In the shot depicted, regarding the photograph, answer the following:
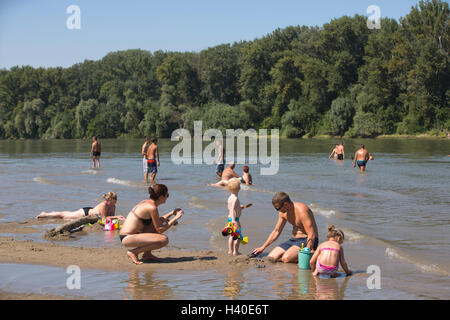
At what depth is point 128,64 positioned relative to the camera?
117 meters

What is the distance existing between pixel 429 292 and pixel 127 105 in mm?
99967

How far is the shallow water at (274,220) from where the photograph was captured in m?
7.04

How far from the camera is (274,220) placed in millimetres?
12633

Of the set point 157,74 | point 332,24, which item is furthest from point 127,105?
point 332,24

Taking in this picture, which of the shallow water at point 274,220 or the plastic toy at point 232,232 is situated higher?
the plastic toy at point 232,232

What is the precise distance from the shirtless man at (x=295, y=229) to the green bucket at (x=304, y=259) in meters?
0.15

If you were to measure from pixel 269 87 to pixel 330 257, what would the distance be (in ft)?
282

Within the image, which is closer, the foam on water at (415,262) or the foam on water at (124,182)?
the foam on water at (415,262)

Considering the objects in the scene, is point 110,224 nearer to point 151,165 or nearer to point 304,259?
point 304,259

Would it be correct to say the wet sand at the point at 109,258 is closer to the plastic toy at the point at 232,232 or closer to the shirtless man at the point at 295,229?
the plastic toy at the point at 232,232

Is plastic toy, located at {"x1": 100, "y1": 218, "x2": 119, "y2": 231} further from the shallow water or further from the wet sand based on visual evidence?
the wet sand

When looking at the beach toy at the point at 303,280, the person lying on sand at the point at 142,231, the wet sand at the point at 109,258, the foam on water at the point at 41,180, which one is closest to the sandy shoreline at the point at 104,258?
the wet sand at the point at 109,258

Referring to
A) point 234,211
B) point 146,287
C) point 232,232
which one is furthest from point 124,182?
point 146,287

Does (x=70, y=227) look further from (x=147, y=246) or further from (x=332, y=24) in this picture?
(x=332, y=24)
